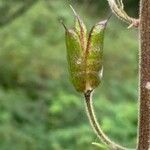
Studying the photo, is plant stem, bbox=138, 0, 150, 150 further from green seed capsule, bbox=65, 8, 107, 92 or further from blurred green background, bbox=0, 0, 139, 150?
blurred green background, bbox=0, 0, 139, 150

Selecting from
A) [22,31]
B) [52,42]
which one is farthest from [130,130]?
[52,42]

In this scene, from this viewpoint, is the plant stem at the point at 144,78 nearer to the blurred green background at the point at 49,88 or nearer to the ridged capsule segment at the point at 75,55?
the ridged capsule segment at the point at 75,55

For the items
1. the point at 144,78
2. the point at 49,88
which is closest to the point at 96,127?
the point at 144,78

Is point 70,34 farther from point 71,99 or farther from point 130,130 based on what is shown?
point 71,99

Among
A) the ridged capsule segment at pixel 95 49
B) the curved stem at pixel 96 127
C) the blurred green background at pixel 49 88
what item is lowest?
the curved stem at pixel 96 127

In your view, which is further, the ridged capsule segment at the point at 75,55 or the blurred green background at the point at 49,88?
the blurred green background at the point at 49,88

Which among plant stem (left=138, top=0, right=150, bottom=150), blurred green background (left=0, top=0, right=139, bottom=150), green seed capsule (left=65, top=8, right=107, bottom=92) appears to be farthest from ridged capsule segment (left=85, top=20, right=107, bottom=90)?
blurred green background (left=0, top=0, right=139, bottom=150)

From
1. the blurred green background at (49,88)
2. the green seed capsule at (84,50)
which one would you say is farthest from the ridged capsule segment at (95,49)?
the blurred green background at (49,88)
